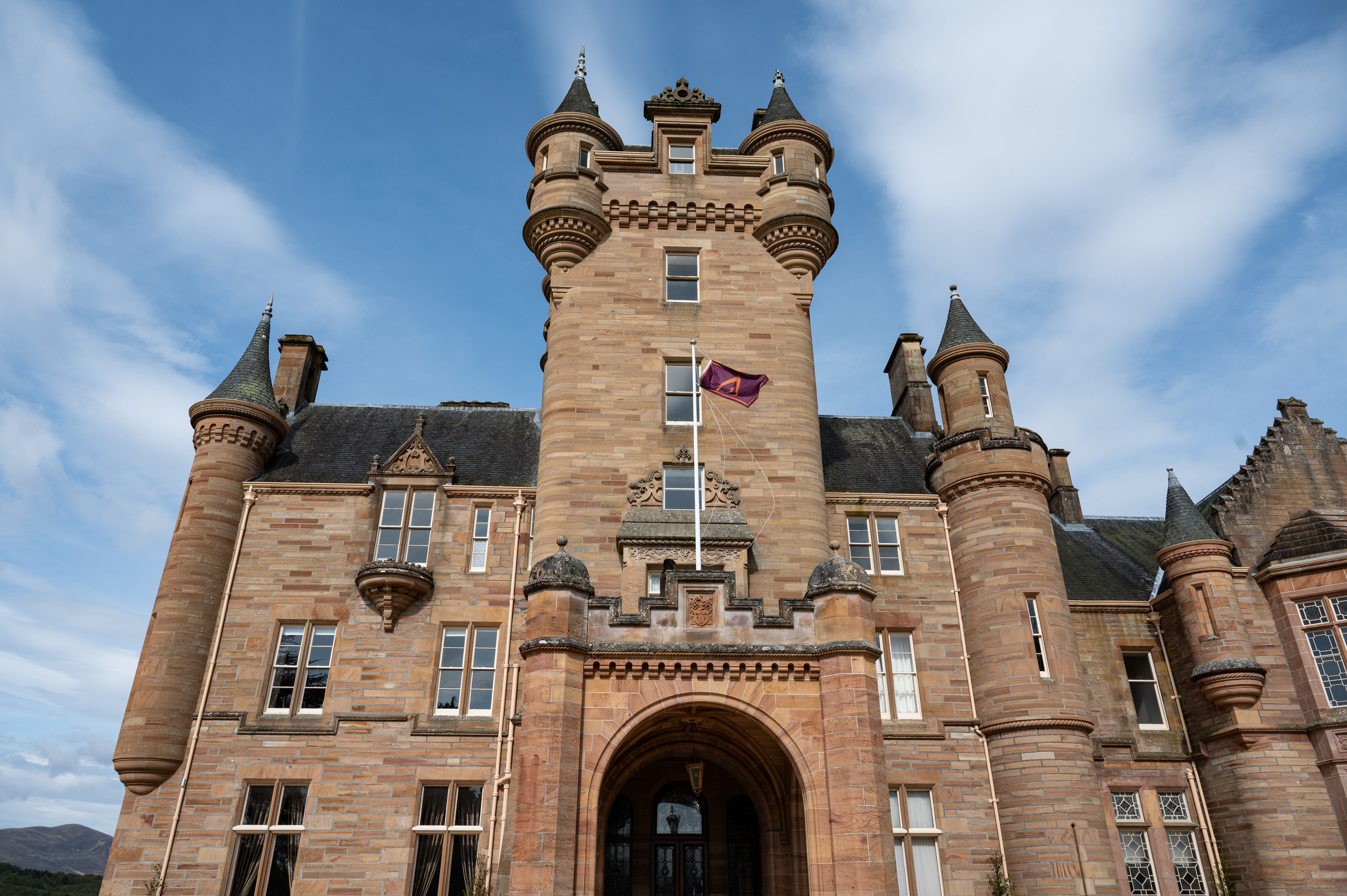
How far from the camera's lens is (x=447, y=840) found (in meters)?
18.9

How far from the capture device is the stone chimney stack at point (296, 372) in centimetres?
2616

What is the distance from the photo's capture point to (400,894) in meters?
18.2

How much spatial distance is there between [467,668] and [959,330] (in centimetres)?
1602

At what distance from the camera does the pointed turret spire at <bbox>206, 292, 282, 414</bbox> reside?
23.1 meters

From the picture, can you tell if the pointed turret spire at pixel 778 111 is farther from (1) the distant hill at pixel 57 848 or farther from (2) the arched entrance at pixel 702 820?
(1) the distant hill at pixel 57 848

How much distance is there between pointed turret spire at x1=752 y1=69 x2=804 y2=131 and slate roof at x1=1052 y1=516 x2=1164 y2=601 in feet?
47.1

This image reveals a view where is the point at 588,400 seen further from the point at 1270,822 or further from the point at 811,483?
the point at 1270,822

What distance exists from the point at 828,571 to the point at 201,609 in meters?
15.4

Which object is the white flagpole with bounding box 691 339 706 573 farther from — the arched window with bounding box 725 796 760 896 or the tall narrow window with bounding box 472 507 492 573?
the arched window with bounding box 725 796 760 896

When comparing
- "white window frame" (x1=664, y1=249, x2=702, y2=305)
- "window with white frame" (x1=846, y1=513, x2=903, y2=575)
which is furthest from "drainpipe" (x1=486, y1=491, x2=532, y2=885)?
"window with white frame" (x1=846, y1=513, x2=903, y2=575)

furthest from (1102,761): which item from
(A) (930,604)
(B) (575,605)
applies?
(B) (575,605)

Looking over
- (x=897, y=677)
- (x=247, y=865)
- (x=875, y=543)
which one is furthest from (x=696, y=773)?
(x=247, y=865)

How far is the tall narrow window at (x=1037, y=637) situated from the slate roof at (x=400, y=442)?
1289 centimetres

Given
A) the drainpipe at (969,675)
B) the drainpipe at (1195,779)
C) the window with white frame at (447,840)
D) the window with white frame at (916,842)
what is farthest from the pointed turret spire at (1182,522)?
the window with white frame at (447,840)
